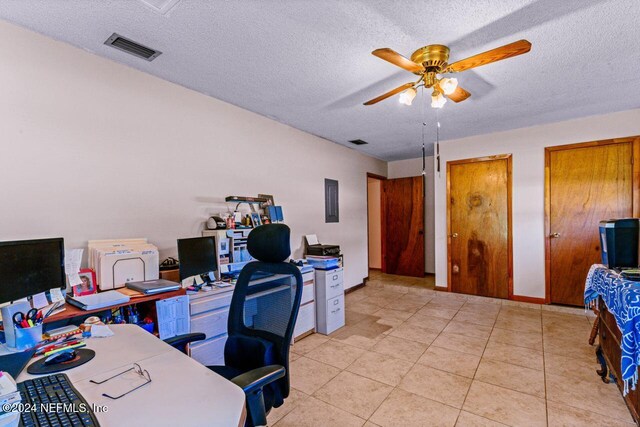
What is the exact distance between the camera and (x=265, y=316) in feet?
5.24

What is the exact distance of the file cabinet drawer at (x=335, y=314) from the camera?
3.44 m

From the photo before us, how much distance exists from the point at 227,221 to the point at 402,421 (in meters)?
2.19

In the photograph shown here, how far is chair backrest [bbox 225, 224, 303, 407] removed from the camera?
58.3 inches

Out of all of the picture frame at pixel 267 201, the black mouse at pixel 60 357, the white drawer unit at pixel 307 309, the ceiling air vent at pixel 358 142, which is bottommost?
the white drawer unit at pixel 307 309

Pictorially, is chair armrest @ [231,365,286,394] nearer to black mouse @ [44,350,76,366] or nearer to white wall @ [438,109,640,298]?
black mouse @ [44,350,76,366]

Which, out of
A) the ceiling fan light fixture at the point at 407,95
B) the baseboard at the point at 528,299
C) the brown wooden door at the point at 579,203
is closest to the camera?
the ceiling fan light fixture at the point at 407,95

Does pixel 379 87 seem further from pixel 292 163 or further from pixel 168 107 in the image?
pixel 168 107

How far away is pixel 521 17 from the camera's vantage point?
6.05 ft

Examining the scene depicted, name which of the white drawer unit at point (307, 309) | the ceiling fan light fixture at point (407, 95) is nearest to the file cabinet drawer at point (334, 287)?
the white drawer unit at point (307, 309)

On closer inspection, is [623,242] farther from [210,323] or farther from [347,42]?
[210,323]

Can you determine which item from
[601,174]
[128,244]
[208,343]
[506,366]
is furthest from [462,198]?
[128,244]

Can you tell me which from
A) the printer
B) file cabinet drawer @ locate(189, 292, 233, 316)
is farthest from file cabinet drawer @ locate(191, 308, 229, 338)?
the printer

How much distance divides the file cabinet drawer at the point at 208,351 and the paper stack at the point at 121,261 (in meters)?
0.63

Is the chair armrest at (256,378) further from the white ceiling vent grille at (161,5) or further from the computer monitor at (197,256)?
the white ceiling vent grille at (161,5)
